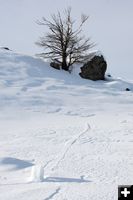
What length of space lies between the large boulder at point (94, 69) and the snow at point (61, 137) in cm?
240

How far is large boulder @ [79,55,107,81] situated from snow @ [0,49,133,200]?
7.87 feet

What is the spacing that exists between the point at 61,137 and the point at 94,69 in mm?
16486

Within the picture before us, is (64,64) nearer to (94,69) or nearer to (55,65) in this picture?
(55,65)

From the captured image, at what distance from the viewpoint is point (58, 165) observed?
26.7ft

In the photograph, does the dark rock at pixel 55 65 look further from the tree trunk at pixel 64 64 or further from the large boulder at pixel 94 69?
the large boulder at pixel 94 69

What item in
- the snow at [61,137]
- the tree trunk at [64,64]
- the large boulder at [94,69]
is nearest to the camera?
the snow at [61,137]

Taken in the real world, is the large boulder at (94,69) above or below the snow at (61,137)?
above

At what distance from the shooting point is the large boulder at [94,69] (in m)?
26.9

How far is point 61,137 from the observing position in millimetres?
11211

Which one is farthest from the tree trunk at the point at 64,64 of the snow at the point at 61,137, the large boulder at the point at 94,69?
the snow at the point at 61,137

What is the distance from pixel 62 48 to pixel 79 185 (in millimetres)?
21981

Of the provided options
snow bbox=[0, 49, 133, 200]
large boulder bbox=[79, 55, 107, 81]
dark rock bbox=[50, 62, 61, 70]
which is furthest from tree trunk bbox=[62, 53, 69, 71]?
snow bbox=[0, 49, 133, 200]

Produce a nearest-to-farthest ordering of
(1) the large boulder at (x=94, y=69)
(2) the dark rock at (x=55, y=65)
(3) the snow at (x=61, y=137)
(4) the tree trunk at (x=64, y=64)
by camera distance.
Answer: (3) the snow at (x=61, y=137) → (1) the large boulder at (x=94, y=69) → (2) the dark rock at (x=55, y=65) → (4) the tree trunk at (x=64, y=64)

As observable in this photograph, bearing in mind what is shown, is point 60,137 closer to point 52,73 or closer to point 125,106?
point 125,106
